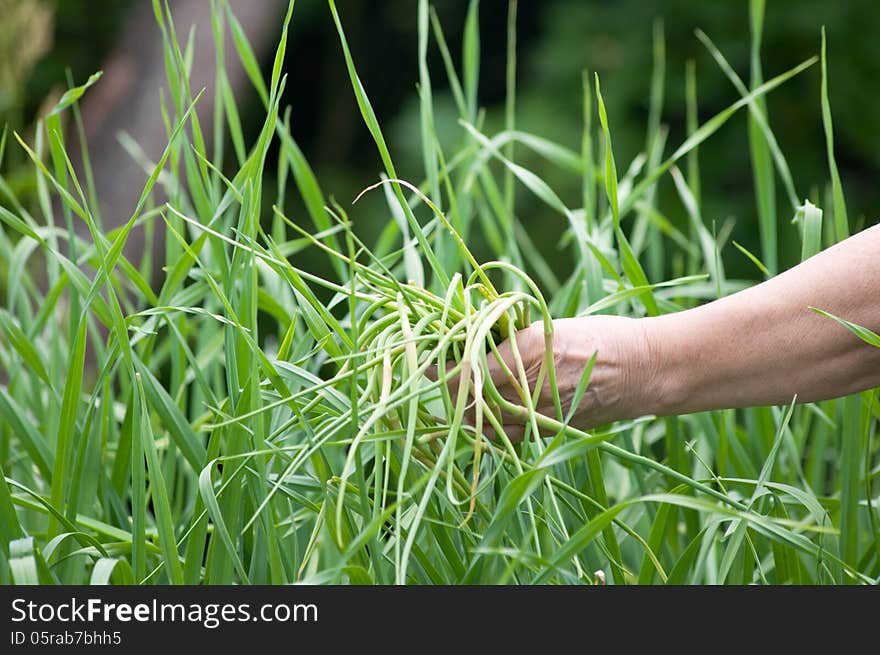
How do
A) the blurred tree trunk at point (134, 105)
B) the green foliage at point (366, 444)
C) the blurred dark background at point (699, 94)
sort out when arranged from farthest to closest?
the blurred dark background at point (699, 94) < the blurred tree trunk at point (134, 105) < the green foliage at point (366, 444)

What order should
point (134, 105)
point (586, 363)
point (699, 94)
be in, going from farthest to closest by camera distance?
point (699, 94) → point (134, 105) → point (586, 363)

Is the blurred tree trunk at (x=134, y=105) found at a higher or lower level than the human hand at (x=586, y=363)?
higher

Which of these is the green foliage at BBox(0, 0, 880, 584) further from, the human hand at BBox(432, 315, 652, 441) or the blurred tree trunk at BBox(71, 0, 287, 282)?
the blurred tree trunk at BBox(71, 0, 287, 282)

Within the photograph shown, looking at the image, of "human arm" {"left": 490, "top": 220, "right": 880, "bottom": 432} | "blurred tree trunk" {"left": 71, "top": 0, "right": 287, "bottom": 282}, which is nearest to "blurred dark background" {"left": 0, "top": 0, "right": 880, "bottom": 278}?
"blurred tree trunk" {"left": 71, "top": 0, "right": 287, "bottom": 282}

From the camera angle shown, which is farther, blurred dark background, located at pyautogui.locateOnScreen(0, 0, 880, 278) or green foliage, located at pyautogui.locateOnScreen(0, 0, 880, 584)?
blurred dark background, located at pyautogui.locateOnScreen(0, 0, 880, 278)

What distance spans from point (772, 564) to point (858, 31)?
1837 millimetres

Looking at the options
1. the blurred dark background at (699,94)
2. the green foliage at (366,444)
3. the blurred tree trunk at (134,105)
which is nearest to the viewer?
the green foliage at (366,444)

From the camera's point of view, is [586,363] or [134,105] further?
[134,105]

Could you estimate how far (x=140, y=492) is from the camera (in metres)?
0.47

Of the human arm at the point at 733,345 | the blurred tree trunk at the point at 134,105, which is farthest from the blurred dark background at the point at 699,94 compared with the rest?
the human arm at the point at 733,345

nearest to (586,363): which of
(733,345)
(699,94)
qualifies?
(733,345)

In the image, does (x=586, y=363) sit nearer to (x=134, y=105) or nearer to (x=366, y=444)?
(x=366, y=444)

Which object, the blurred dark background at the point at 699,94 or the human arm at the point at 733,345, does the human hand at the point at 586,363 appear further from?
the blurred dark background at the point at 699,94
